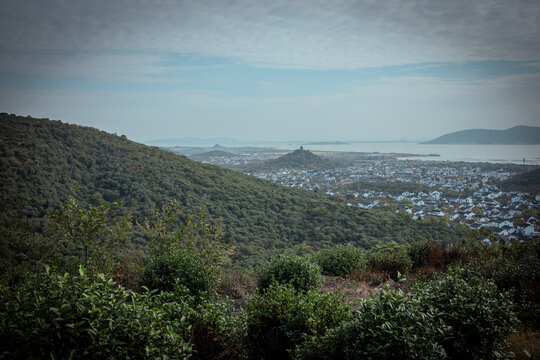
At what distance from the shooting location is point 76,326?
7.27 feet

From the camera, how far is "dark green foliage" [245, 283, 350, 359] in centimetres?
356

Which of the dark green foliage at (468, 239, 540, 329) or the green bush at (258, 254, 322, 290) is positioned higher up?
the dark green foliage at (468, 239, 540, 329)

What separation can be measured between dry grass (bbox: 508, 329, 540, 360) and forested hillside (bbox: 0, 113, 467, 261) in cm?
1359

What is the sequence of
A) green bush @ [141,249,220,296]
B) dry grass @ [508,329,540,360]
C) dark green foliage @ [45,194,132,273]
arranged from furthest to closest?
1. dark green foliage @ [45,194,132,273]
2. green bush @ [141,249,220,296]
3. dry grass @ [508,329,540,360]

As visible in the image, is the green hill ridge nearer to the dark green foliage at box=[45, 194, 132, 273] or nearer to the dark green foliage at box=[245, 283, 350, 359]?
the dark green foliage at box=[45, 194, 132, 273]

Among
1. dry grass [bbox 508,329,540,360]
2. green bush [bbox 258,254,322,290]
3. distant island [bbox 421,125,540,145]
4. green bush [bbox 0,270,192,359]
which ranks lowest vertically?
green bush [bbox 258,254,322,290]

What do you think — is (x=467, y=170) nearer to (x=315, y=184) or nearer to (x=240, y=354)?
(x=315, y=184)

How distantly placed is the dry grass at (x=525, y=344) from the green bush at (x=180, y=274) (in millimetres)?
4803

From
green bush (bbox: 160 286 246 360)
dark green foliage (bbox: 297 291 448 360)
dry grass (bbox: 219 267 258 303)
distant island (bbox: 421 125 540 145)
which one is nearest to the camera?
dark green foliage (bbox: 297 291 448 360)

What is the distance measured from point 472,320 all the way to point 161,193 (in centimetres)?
2315

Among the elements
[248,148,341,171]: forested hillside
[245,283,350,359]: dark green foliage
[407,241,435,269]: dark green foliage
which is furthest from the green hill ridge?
[245,283,350,359]: dark green foliage

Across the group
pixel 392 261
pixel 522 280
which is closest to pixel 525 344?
pixel 522 280

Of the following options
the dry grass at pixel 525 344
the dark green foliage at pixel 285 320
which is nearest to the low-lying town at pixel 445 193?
the dry grass at pixel 525 344

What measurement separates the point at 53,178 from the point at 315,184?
31.2m
